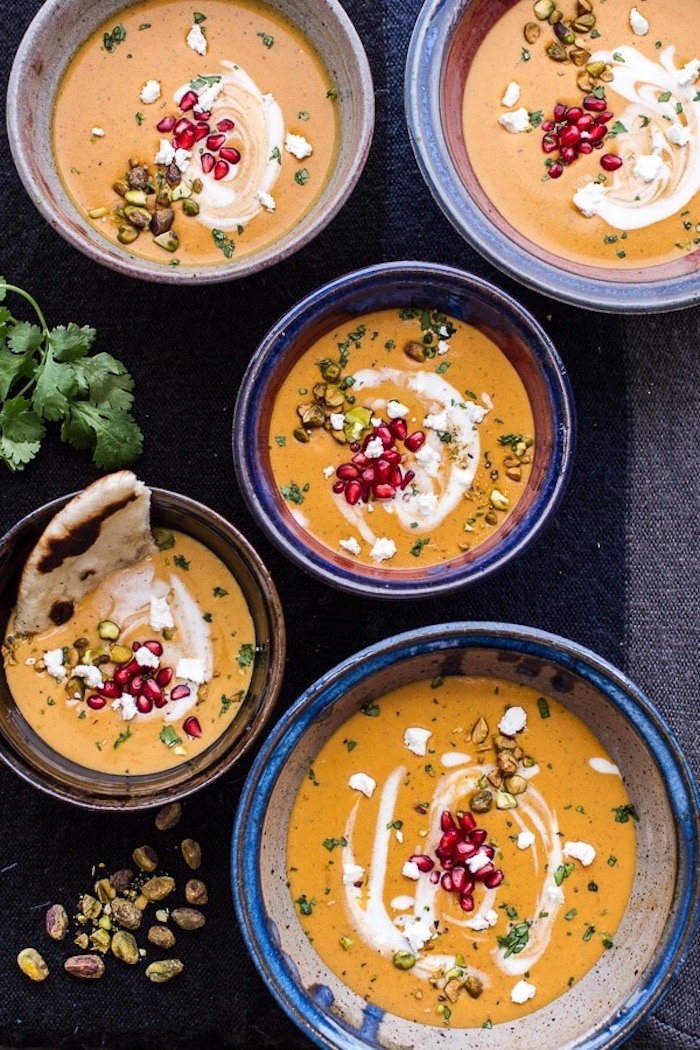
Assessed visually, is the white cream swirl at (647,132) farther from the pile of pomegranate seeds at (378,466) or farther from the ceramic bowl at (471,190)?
the pile of pomegranate seeds at (378,466)

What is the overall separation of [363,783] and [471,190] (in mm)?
1511

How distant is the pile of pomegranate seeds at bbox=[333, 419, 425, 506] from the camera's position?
2.74 metres

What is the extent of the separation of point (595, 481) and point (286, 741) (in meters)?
1.14

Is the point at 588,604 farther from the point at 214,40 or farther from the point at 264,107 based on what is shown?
the point at 214,40

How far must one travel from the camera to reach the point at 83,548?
2.70m

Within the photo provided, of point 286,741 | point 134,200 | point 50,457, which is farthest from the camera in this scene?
point 50,457

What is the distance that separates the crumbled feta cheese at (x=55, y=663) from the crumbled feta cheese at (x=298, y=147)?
143 centimetres

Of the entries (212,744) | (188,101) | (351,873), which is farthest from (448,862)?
(188,101)

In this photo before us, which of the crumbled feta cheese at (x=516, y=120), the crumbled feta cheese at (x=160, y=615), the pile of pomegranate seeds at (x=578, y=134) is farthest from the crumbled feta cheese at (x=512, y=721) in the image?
the crumbled feta cheese at (x=516, y=120)

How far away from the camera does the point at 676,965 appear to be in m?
2.60

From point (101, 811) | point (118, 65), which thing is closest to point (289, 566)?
point (101, 811)

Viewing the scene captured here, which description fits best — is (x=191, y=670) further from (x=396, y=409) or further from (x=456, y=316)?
(x=456, y=316)

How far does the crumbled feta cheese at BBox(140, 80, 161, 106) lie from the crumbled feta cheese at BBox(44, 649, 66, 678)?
1.44m

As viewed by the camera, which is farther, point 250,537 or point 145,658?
point 250,537
